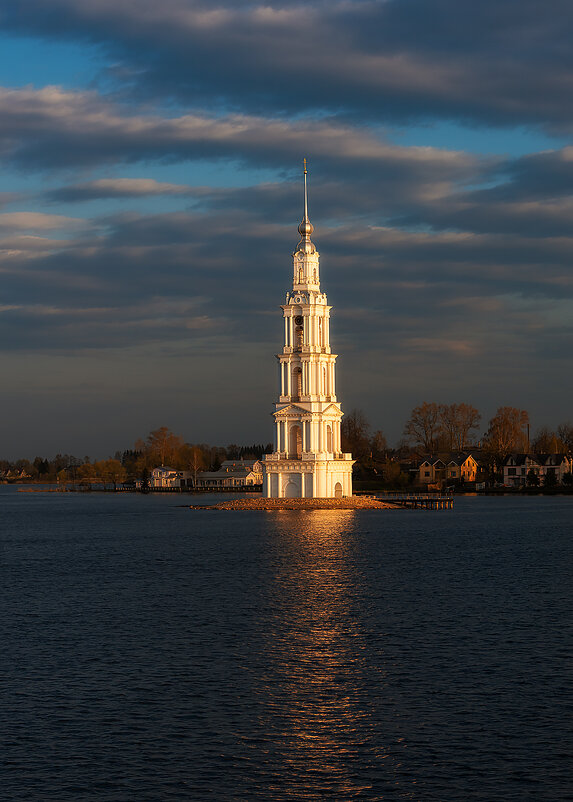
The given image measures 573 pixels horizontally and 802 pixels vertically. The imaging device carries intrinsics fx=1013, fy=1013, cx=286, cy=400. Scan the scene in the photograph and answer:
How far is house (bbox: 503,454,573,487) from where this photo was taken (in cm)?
18962

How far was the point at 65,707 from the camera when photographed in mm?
27859

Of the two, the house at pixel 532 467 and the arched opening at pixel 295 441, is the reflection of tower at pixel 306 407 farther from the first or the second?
the house at pixel 532 467

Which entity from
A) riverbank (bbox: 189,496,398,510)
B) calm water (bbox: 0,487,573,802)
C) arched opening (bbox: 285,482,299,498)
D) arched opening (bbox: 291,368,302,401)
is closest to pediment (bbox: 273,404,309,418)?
arched opening (bbox: 291,368,302,401)

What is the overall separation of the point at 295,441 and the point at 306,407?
5876 millimetres

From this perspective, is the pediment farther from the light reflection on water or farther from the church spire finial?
the light reflection on water

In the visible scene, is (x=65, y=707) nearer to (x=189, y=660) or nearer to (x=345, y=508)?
(x=189, y=660)

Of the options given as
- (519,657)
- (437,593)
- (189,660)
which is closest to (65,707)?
(189,660)

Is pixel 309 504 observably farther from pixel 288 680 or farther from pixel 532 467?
pixel 288 680

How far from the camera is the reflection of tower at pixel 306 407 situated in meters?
120

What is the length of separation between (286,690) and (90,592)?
75.5ft

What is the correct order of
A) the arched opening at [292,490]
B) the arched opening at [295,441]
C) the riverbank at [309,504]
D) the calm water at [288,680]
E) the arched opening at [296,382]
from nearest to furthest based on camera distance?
the calm water at [288,680]
the riverbank at [309,504]
the arched opening at [292,490]
the arched opening at [295,441]
the arched opening at [296,382]

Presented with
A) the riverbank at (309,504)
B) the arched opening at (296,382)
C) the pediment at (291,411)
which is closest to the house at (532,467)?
the riverbank at (309,504)

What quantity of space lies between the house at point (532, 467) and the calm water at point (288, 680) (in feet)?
422

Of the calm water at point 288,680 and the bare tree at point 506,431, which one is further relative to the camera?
the bare tree at point 506,431
